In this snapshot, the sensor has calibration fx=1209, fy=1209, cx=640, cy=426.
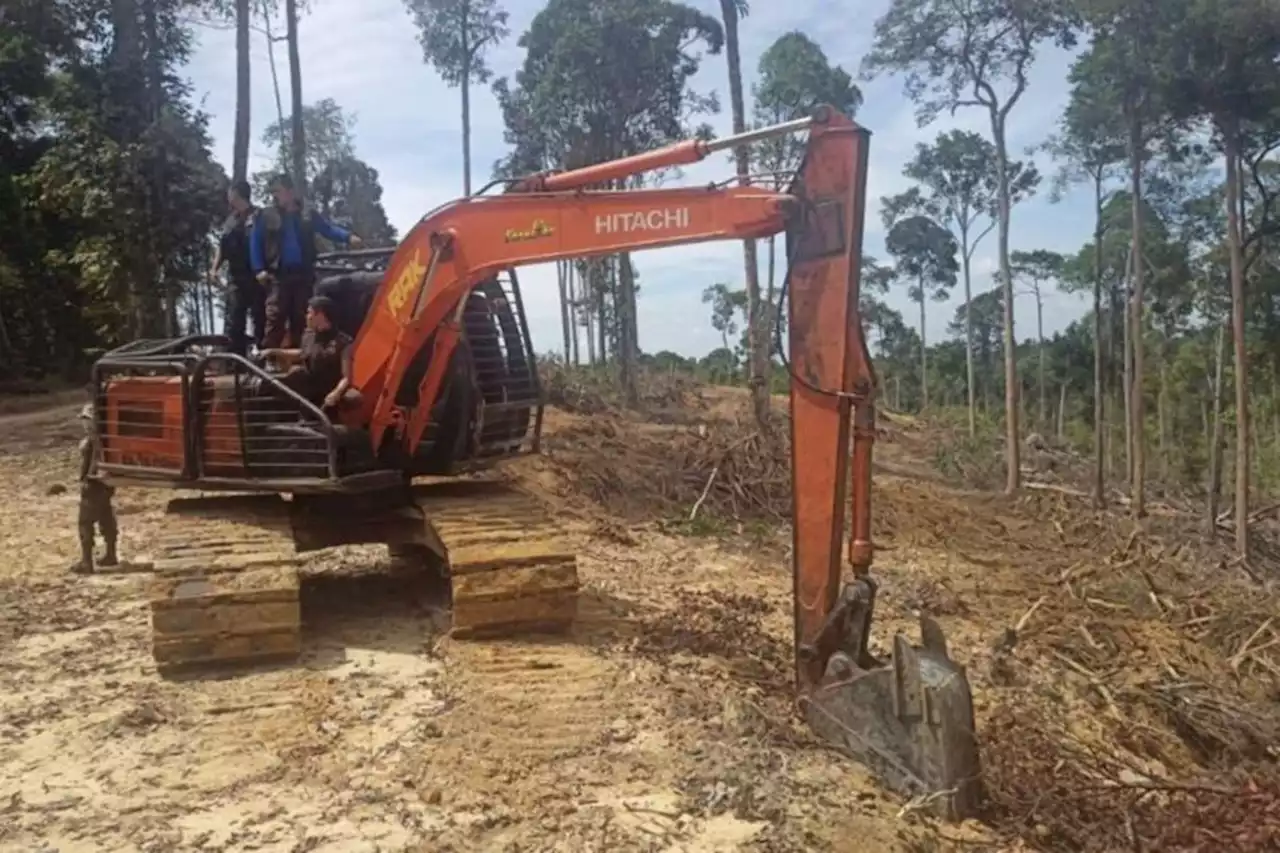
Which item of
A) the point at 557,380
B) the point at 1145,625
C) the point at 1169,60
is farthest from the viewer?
the point at 557,380

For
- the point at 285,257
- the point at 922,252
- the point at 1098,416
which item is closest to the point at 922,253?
the point at 922,252

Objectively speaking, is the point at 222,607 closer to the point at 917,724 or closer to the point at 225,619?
the point at 225,619

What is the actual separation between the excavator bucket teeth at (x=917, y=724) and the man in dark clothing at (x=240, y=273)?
5022 mm

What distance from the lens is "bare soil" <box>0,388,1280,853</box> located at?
4.60 m

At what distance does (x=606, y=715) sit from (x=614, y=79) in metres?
19.0

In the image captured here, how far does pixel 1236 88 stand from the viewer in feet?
58.3

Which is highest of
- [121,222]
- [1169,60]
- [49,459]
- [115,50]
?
[115,50]

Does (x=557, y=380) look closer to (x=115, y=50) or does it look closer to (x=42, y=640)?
(x=115, y=50)

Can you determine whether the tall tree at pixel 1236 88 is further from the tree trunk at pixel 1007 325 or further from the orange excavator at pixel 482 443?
the orange excavator at pixel 482 443

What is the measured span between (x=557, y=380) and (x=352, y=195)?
14484mm

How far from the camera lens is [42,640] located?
722 cm

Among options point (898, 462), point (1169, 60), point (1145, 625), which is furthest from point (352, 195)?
point (1145, 625)

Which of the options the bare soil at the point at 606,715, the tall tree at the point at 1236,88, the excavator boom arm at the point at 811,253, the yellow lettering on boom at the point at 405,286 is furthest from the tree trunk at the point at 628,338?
the excavator boom arm at the point at 811,253

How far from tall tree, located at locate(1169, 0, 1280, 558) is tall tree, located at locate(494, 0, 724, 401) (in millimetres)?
7932
